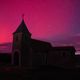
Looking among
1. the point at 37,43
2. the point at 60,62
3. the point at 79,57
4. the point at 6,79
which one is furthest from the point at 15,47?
the point at 6,79

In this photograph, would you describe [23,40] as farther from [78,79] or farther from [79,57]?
[78,79]

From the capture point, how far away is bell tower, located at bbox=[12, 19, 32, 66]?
48094 mm

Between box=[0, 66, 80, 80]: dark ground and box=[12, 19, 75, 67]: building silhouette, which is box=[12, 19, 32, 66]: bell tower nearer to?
box=[12, 19, 75, 67]: building silhouette

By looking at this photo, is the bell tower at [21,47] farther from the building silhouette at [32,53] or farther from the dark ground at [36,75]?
the dark ground at [36,75]

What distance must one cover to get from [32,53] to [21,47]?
10.3 ft

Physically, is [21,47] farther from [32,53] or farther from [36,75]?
[36,75]

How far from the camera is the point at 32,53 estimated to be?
49.1 meters

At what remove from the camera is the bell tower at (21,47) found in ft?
158

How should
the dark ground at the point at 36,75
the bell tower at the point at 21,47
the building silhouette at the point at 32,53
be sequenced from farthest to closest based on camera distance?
the building silhouette at the point at 32,53, the bell tower at the point at 21,47, the dark ground at the point at 36,75

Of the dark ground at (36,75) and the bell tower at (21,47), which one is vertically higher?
the bell tower at (21,47)

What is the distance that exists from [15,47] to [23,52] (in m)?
2.53

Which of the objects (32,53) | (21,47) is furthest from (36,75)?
(32,53)

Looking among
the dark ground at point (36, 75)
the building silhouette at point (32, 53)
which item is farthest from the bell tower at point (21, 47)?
the dark ground at point (36, 75)

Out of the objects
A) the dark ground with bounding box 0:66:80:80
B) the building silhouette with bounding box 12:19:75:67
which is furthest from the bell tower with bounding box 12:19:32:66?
the dark ground with bounding box 0:66:80:80
